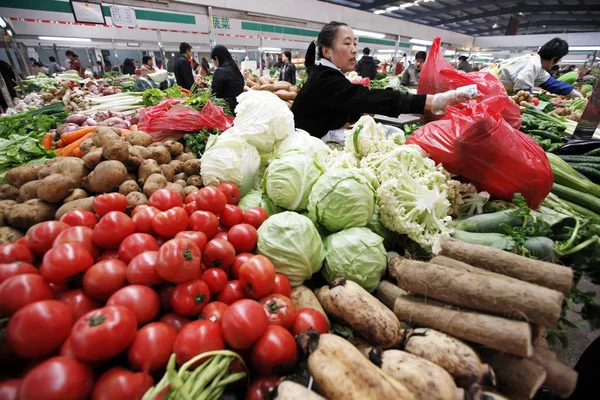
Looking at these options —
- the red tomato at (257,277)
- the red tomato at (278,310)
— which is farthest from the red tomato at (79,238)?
the red tomato at (278,310)

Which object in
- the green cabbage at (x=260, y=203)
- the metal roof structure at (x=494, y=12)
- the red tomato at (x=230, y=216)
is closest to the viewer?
the red tomato at (x=230, y=216)

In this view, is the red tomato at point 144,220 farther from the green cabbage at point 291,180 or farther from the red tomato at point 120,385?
the green cabbage at point 291,180

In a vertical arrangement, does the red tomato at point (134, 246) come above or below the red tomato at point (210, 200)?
below

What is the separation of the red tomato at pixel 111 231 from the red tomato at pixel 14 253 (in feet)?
0.90

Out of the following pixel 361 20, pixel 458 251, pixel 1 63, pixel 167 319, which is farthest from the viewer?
pixel 361 20

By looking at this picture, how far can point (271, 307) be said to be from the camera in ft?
4.33

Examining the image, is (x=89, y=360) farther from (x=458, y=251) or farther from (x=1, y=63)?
(x=1, y=63)

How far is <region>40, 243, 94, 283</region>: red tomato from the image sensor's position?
3.73 feet

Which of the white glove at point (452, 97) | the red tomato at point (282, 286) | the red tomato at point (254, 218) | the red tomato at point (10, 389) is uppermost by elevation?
the white glove at point (452, 97)

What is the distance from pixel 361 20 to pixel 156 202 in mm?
16652

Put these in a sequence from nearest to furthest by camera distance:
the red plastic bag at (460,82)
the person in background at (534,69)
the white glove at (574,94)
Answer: the red plastic bag at (460,82) < the person in background at (534,69) < the white glove at (574,94)

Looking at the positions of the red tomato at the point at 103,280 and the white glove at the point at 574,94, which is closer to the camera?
the red tomato at the point at 103,280

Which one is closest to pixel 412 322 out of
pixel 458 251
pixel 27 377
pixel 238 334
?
pixel 458 251

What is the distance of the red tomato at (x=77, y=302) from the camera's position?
1125 millimetres
